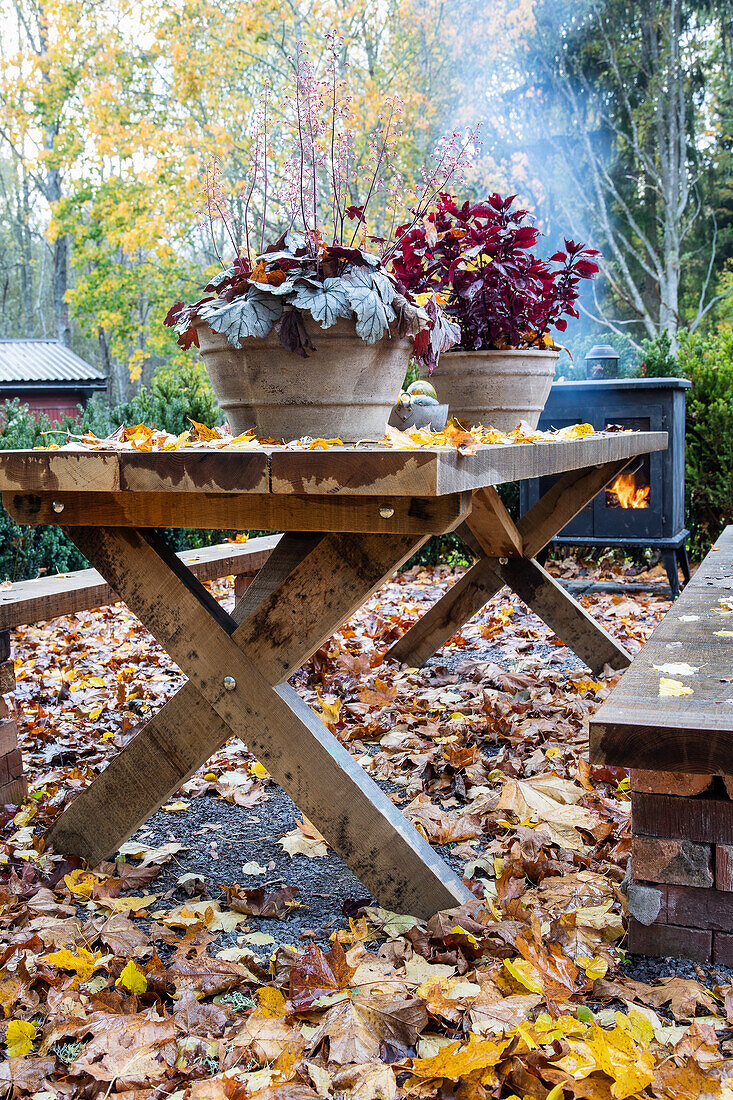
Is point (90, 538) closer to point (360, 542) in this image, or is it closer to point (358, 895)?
point (360, 542)

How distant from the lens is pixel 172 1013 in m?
1.42

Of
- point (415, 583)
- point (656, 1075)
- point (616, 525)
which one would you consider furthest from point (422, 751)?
point (415, 583)

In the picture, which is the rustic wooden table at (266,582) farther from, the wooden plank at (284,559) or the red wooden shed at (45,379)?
the red wooden shed at (45,379)

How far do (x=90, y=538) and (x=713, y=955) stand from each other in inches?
53.9

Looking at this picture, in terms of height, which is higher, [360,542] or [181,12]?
[181,12]

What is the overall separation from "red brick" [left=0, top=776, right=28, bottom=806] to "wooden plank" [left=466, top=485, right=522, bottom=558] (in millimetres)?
1617

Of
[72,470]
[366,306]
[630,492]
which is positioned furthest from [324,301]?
[630,492]

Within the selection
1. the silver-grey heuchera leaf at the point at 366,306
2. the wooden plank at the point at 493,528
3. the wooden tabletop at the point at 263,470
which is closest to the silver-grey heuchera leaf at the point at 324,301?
the silver-grey heuchera leaf at the point at 366,306

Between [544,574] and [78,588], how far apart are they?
1778mm

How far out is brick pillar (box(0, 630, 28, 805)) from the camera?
2.32 meters

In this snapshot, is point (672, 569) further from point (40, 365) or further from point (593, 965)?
point (40, 365)

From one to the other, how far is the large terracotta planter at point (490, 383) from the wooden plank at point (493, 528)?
1.46 feet

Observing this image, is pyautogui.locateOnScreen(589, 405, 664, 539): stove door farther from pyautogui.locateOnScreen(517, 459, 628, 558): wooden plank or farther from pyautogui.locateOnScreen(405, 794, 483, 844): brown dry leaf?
pyautogui.locateOnScreen(405, 794, 483, 844): brown dry leaf

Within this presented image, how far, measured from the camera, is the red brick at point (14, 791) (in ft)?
7.72
